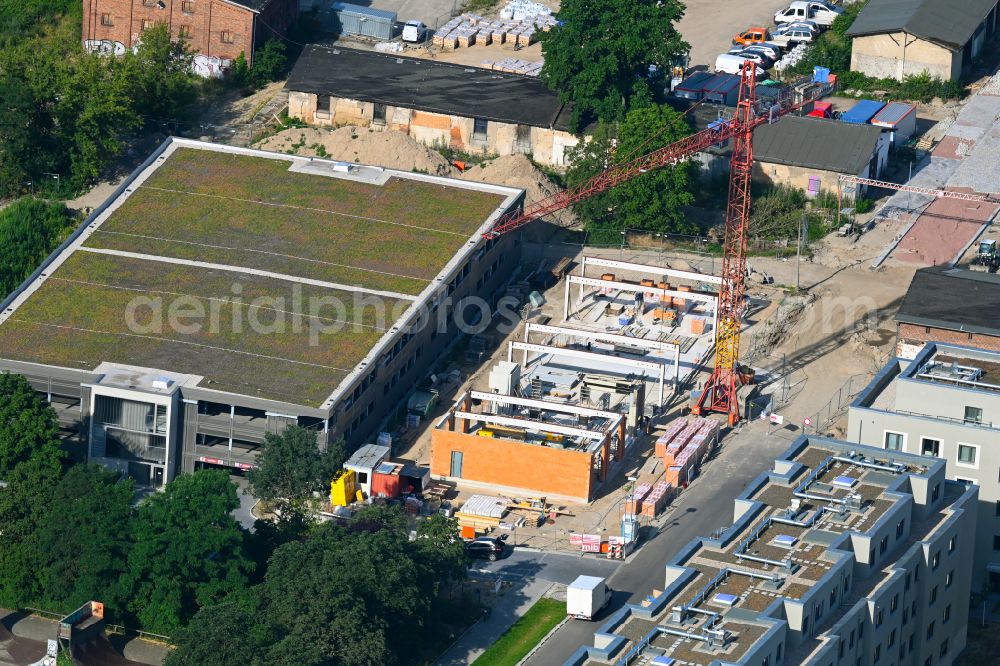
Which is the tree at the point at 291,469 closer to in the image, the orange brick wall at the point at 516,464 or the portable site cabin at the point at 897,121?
the orange brick wall at the point at 516,464

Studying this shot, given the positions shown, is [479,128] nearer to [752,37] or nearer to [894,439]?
[752,37]

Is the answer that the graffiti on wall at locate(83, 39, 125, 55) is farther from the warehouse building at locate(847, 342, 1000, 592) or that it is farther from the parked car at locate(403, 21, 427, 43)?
the warehouse building at locate(847, 342, 1000, 592)

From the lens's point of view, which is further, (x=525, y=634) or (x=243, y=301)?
(x=243, y=301)

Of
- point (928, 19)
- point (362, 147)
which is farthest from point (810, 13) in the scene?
point (362, 147)

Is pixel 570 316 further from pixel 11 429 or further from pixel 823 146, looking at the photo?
pixel 11 429

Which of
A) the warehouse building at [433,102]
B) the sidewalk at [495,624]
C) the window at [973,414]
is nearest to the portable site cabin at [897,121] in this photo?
the warehouse building at [433,102]

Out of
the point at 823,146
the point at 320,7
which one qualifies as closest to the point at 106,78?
the point at 320,7
